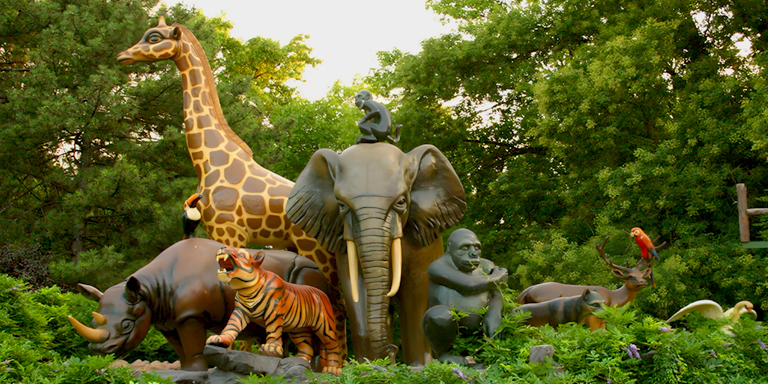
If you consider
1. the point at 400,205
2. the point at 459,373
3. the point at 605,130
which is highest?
the point at 605,130

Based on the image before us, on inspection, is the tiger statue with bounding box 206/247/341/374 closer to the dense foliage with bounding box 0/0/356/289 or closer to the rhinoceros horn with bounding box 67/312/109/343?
the rhinoceros horn with bounding box 67/312/109/343

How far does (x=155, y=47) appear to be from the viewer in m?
9.18

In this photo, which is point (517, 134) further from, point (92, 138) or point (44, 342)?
point (44, 342)

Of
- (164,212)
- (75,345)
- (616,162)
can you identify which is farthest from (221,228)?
(616,162)

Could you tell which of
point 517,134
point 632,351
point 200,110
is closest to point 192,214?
point 200,110

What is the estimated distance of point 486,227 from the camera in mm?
19969

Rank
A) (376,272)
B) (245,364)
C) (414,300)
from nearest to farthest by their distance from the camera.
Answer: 1. (245,364)
2. (376,272)
3. (414,300)

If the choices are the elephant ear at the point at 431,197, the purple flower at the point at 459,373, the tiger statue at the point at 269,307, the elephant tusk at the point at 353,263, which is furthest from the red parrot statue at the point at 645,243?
the purple flower at the point at 459,373

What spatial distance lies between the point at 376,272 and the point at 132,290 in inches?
78.2

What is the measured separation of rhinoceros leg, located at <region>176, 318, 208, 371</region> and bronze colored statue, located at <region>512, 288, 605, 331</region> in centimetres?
268

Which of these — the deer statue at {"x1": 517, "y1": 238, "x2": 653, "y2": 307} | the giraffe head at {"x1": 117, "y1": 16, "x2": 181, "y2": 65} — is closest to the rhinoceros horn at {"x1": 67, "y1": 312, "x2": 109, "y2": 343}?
the giraffe head at {"x1": 117, "y1": 16, "x2": 181, "y2": 65}

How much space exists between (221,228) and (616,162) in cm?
1105

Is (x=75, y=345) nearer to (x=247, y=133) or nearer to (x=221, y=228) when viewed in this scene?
(x=221, y=228)

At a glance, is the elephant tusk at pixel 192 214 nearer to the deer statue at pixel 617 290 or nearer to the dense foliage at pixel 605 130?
the deer statue at pixel 617 290
